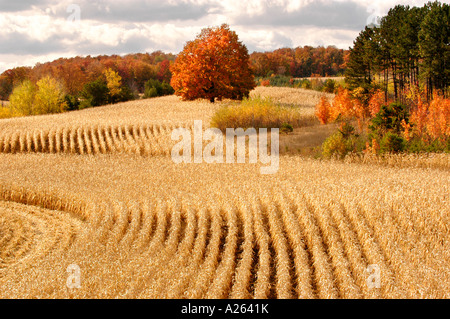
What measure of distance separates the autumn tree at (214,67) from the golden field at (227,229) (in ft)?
73.5

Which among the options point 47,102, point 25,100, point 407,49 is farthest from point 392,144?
point 25,100

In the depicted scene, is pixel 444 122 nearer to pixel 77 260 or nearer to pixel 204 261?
pixel 204 261

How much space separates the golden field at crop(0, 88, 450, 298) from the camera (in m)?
8.45

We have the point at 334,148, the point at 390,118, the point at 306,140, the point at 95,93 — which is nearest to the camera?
the point at 334,148

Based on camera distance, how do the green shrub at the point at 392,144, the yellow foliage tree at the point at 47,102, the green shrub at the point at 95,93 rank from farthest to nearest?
the green shrub at the point at 95,93
the yellow foliage tree at the point at 47,102
the green shrub at the point at 392,144

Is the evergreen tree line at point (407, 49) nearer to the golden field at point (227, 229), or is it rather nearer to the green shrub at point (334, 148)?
the green shrub at point (334, 148)

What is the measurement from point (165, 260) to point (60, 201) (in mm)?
6777

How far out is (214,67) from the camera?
4050 cm

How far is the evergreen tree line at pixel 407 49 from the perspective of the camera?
32.3 m

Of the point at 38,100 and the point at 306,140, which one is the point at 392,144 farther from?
→ the point at 38,100

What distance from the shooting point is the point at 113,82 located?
54312 millimetres

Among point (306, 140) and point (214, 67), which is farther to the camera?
point (214, 67)

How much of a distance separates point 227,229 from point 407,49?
31.3 m

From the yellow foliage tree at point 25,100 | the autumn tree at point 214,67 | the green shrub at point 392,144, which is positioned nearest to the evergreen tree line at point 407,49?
the autumn tree at point 214,67
